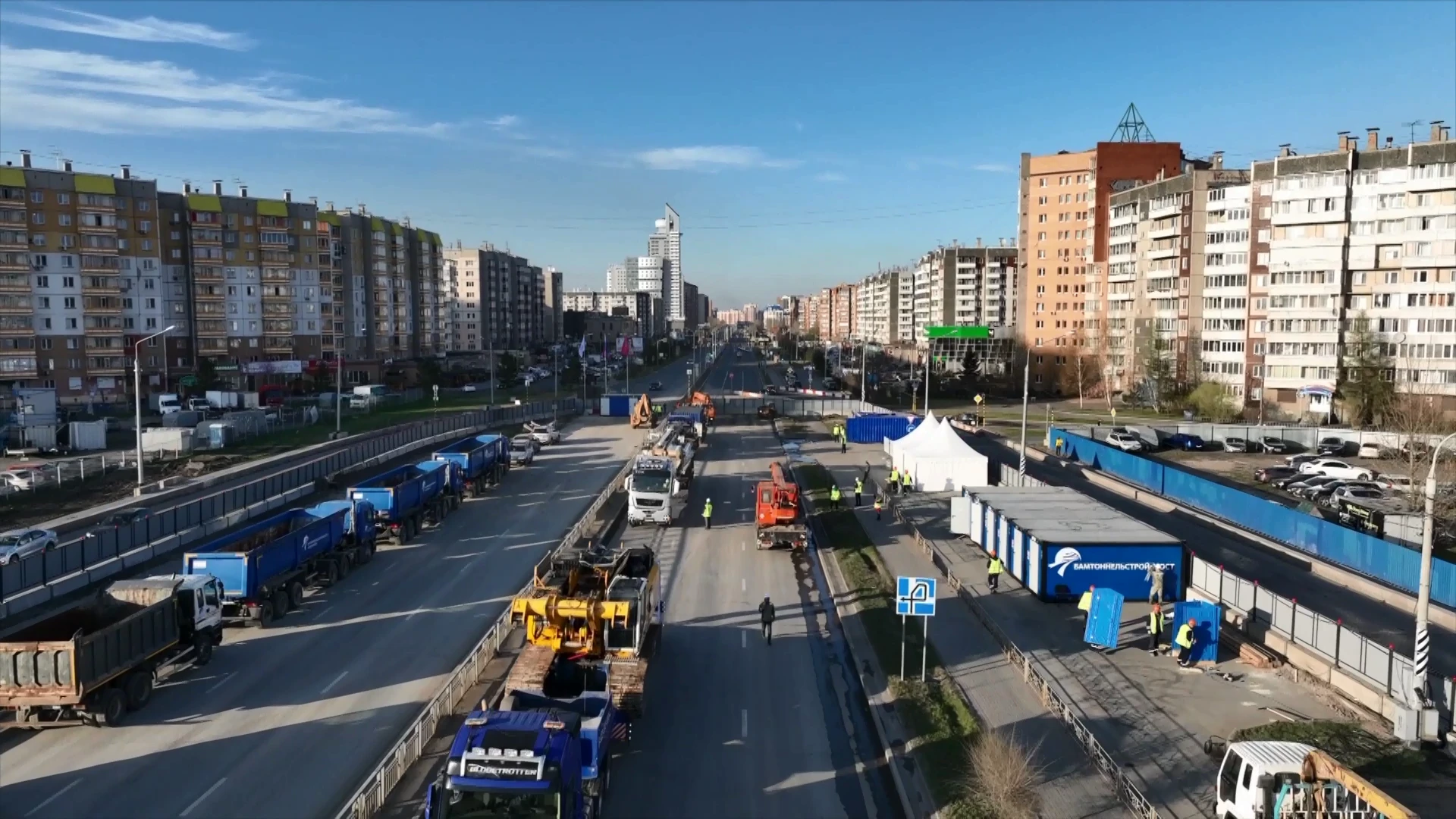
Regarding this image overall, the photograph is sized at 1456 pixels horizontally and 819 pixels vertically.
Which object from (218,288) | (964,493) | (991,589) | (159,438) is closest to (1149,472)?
(964,493)

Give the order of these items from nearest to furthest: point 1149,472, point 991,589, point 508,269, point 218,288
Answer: point 991,589 < point 1149,472 < point 218,288 < point 508,269

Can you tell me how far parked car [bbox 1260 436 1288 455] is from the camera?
5434 centimetres

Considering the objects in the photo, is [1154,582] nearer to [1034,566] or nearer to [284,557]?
[1034,566]

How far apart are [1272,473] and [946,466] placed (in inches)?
640

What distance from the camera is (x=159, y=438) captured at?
52.5 m

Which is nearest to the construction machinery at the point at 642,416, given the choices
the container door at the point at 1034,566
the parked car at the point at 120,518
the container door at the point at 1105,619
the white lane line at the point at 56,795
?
the parked car at the point at 120,518

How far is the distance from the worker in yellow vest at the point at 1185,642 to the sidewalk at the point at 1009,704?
3557 millimetres

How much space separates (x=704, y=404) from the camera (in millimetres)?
69688

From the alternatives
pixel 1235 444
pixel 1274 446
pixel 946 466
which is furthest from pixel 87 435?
pixel 1274 446

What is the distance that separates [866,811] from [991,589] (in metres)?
13.2

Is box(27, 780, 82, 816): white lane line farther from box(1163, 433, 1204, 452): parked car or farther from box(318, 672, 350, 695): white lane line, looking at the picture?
box(1163, 433, 1204, 452): parked car

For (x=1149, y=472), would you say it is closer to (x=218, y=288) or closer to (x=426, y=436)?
(x=426, y=436)

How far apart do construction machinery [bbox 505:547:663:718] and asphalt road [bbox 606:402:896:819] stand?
92 centimetres

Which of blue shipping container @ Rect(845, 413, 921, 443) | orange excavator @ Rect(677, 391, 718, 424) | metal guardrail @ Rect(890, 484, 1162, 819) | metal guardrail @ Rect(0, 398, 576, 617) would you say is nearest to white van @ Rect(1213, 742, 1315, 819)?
metal guardrail @ Rect(890, 484, 1162, 819)
